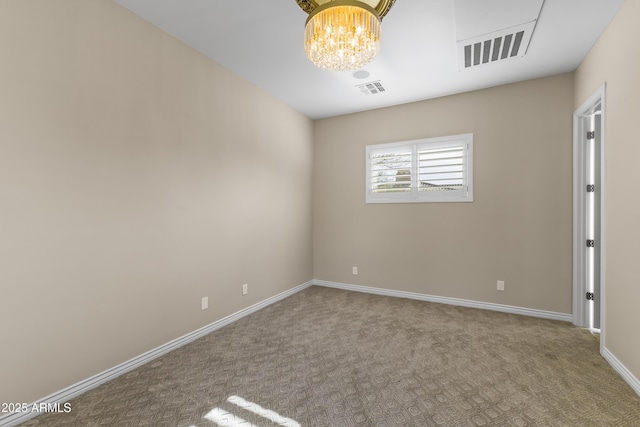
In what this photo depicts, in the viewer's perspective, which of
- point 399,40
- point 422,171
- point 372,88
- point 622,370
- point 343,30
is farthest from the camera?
point 422,171

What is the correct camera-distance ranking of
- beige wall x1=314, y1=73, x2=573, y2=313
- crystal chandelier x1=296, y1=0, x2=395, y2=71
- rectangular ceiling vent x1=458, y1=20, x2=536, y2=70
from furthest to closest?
beige wall x1=314, y1=73, x2=573, y2=313 < rectangular ceiling vent x1=458, y1=20, x2=536, y2=70 < crystal chandelier x1=296, y1=0, x2=395, y2=71

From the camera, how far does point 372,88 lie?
3635 mm

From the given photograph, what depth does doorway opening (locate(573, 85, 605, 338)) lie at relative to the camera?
2982mm

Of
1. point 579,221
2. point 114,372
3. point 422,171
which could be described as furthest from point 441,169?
point 114,372

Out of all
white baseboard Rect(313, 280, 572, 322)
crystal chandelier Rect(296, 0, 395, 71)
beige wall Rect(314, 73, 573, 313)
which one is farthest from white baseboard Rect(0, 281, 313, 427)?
crystal chandelier Rect(296, 0, 395, 71)

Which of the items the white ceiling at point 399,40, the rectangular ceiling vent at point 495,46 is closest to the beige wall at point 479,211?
the white ceiling at point 399,40

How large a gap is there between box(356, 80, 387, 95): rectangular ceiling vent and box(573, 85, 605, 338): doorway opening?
209cm

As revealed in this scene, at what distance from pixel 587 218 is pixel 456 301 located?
1.69 metres

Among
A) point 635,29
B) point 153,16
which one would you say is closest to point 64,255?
point 153,16

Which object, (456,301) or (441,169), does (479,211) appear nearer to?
(441,169)

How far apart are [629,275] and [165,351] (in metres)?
3.68

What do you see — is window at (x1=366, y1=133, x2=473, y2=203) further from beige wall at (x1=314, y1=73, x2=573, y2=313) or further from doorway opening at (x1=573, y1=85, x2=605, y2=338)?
doorway opening at (x1=573, y1=85, x2=605, y2=338)

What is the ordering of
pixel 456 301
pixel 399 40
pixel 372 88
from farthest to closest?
1. pixel 456 301
2. pixel 372 88
3. pixel 399 40

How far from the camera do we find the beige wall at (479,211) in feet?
10.8
